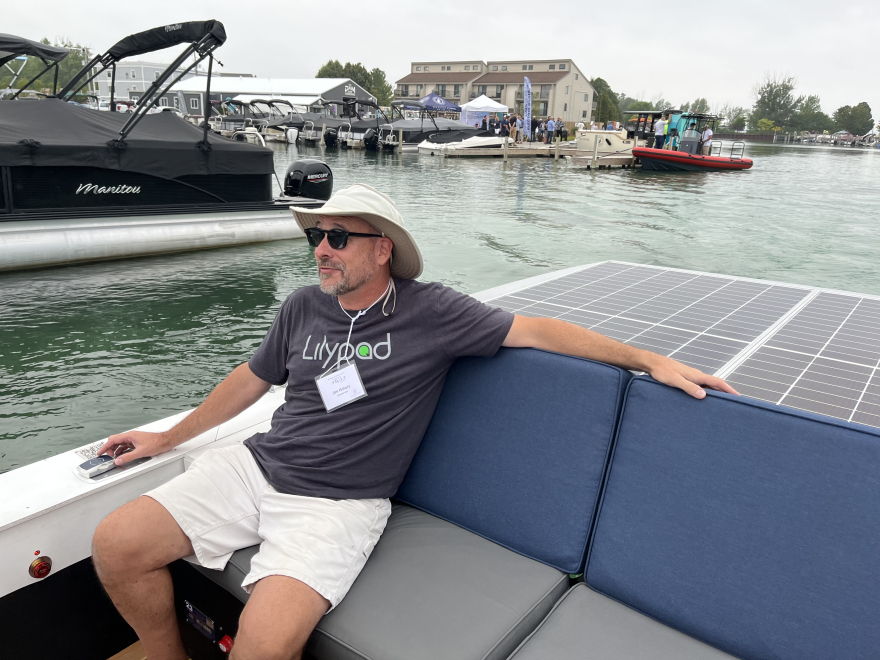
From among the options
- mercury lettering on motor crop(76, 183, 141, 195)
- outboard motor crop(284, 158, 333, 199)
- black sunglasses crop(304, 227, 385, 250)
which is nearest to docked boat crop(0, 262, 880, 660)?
black sunglasses crop(304, 227, 385, 250)

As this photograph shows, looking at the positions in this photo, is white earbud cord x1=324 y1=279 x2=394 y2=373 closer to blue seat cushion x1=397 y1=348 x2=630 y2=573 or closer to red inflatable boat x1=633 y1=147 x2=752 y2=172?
blue seat cushion x1=397 y1=348 x2=630 y2=573

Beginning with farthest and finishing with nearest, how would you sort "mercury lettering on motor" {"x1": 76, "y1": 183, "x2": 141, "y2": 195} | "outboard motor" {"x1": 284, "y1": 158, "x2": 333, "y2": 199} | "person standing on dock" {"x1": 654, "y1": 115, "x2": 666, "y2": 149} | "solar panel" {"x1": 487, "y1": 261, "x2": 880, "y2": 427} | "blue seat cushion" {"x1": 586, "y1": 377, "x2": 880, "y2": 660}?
1. "person standing on dock" {"x1": 654, "y1": 115, "x2": 666, "y2": 149}
2. "outboard motor" {"x1": 284, "y1": 158, "x2": 333, "y2": 199}
3. "mercury lettering on motor" {"x1": 76, "y1": 183, "x2": 141, "y2": 195}
4. "solar panel" {"x1": 487, "y1": 261, "x2": 880, "y2": 427}
5. "blue seat cushion" {"x1": 586, "y1": 377, "x2": 880, "y2": 660}

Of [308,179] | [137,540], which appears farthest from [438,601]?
[308,179]

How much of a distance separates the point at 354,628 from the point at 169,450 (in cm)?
92

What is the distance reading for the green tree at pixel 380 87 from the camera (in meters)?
Result: 70.4

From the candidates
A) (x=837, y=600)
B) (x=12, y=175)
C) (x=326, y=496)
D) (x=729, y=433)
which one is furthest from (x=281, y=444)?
(x=12, y=175)

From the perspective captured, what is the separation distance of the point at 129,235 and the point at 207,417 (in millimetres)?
6556

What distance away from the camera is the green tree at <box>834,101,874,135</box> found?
332ft

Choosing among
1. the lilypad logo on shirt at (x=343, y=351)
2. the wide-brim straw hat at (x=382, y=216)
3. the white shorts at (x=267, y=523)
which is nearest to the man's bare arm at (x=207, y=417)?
the white shorts at (x=267, y=523)

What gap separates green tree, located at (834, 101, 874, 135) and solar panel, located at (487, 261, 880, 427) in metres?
121

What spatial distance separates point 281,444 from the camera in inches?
75.6

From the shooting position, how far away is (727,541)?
4.97 feet

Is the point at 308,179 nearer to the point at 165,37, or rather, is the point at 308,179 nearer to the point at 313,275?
the point at 313,275

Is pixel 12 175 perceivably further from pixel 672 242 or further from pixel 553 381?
pixel 672 242
